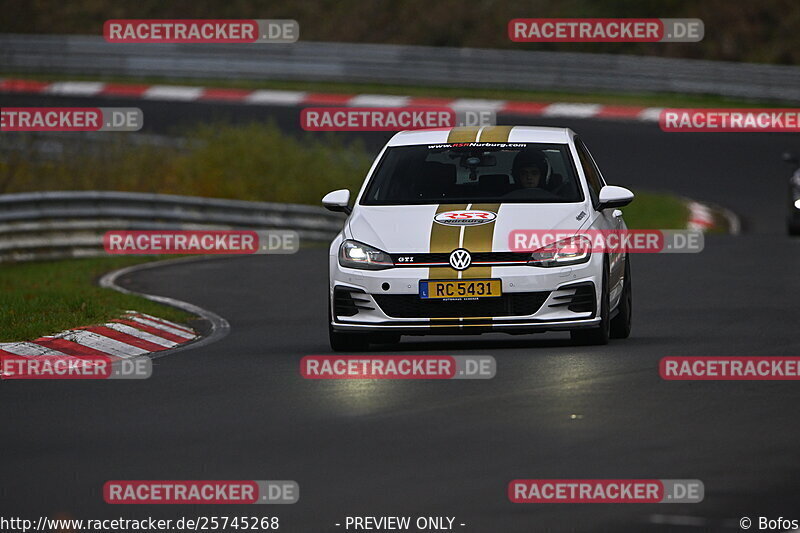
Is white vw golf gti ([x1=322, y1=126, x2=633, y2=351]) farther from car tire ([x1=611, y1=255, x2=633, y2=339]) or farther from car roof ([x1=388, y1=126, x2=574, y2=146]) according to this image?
car roof ([x1=388, y1=126, x2=574, y2=146])

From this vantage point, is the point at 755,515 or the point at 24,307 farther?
the point at 24,307

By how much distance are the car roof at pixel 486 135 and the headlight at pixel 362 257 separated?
1.43 m

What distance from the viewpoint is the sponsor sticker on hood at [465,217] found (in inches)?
478

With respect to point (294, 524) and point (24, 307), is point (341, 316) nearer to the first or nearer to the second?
point (24, 307)

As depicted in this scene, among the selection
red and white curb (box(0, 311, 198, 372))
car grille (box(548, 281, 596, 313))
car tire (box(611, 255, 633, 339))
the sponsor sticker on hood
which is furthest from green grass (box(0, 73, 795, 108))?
car grille (box(548, 281, 596, 313))

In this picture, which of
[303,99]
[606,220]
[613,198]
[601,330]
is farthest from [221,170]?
[601,330]

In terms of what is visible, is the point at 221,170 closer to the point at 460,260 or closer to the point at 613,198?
the point at 613,198

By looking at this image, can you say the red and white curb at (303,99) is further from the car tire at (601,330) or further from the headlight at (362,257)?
the headlight at (362,257)

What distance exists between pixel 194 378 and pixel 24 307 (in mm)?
4007

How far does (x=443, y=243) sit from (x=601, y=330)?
1265mm

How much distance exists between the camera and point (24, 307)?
14.9 metres

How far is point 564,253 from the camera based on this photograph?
1199 cm

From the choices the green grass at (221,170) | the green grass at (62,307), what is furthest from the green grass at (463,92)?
the green grass at (62,307)

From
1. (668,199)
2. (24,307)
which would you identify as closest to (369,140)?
(668,199)
